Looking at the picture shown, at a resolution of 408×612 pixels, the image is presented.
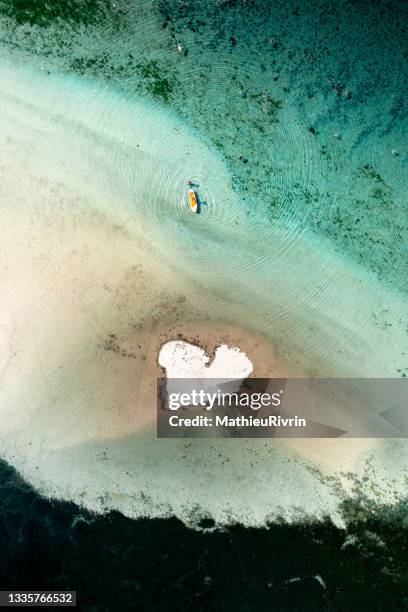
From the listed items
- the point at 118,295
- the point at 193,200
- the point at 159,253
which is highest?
the point at 193,200

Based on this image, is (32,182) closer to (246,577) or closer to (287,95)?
(287,95)

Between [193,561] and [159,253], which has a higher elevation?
[159,253]

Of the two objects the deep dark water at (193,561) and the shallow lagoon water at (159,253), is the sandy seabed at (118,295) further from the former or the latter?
the deep dark water at (193,561)

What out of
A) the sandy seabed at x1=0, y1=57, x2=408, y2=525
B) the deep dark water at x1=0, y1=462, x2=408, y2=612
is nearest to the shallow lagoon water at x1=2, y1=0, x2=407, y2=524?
the sandy seabed at x1=0, y1=57, x2=408, y2=525

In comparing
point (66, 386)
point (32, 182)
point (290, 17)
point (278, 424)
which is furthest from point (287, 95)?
point (66, 386)

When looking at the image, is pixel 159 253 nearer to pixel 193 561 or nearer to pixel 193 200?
pixel 193 200

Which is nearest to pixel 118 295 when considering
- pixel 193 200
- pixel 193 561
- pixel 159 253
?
pixel 159 253
